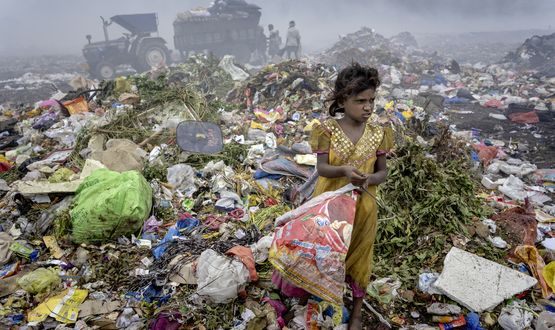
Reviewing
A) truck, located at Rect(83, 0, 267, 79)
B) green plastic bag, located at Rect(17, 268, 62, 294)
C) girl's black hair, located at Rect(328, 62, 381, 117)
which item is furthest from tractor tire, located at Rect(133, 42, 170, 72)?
girl's black hair, located at Rect(328, 62, 381, 117)

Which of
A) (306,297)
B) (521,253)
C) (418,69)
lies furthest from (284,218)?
(418,69)

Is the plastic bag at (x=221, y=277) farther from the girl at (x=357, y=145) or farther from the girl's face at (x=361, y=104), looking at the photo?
the girl's face at (x=361, y=104)

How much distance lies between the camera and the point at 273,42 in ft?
56.4

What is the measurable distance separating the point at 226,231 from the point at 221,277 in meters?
0.90

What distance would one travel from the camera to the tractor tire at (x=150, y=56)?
14398 millimetres

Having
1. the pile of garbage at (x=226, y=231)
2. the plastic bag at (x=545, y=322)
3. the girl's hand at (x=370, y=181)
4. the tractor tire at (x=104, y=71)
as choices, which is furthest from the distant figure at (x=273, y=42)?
the plastic bag at (x=545, y=322)

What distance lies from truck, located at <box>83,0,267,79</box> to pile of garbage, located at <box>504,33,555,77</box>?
11.5m

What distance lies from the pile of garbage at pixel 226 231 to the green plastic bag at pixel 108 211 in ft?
0.04

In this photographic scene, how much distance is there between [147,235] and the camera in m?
3.02

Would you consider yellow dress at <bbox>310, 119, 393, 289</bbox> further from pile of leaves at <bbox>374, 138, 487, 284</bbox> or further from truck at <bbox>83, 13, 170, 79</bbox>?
truck at <bbox>83, 13, 170, 79</bbox>

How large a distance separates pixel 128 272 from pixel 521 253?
3216 millimetres

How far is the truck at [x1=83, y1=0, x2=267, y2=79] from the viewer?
13781 millimetres

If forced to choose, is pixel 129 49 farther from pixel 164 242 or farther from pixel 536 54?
pixel 536 54

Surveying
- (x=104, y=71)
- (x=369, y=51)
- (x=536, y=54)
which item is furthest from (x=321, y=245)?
(x=536, y=54)
